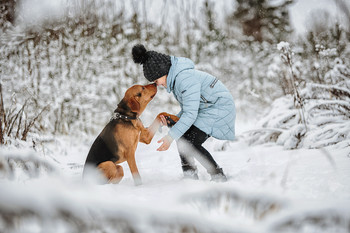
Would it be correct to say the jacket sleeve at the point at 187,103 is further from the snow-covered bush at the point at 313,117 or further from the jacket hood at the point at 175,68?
the snow-covered bush at the point at 313,117

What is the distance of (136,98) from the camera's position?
7.51ft

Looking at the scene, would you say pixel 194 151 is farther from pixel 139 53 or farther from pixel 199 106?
pixel 139 53

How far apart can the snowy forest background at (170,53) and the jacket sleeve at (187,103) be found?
1651mm

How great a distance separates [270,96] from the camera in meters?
A: 6.91

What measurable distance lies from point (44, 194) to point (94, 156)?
1740 mm

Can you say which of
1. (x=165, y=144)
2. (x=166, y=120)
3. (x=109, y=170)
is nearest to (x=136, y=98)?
(x=166, y=120)

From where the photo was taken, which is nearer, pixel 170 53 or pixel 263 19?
pixel 170 53

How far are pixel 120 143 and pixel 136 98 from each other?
0.46 m

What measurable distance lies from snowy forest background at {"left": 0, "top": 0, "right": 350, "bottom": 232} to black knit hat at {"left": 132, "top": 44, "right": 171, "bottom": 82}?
1.55 meters

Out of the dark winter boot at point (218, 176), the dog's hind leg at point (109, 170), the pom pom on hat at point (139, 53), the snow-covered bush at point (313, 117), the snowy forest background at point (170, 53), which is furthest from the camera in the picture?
the snowy forest background at point (170, 53)

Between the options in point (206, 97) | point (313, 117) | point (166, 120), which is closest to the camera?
point (206, 97)

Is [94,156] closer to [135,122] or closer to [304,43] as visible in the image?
[135,122]

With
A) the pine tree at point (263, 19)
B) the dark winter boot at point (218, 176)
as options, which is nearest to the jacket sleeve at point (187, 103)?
the dark winter boot at point (218, 176)

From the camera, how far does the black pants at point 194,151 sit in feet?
7.00
